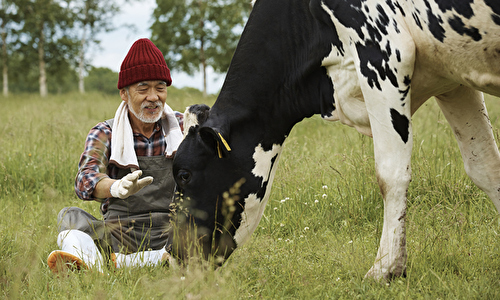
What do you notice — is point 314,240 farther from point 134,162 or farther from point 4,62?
point 4,62

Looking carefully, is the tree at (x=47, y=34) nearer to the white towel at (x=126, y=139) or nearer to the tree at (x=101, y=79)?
the white towel at (x=126, y=139)

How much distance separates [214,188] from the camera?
3004 mm

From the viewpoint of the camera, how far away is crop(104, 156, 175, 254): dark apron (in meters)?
3.42

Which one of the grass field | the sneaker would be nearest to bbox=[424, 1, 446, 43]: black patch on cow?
the grass field

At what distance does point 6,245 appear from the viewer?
338 centimetres

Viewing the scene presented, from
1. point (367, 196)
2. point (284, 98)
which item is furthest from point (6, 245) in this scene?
point (367, 196)

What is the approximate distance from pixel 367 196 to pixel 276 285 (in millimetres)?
1511

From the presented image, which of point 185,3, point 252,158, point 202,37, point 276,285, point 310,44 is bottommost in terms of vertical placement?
point 276,285

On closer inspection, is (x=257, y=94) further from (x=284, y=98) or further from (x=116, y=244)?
(x=116, y=244)

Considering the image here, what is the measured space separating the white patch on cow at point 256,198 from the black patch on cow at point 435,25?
3.85 feet

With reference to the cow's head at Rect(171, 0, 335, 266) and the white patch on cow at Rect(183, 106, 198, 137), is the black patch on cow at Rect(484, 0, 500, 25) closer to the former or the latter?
the cow's head at Rect(171, 0, 335, 266)

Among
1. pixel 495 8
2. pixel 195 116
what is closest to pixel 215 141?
pixel 195 116

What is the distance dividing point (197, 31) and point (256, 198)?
21.0 meters

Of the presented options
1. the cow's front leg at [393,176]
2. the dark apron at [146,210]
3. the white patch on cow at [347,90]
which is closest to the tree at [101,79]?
the dark apron at [146,210]
